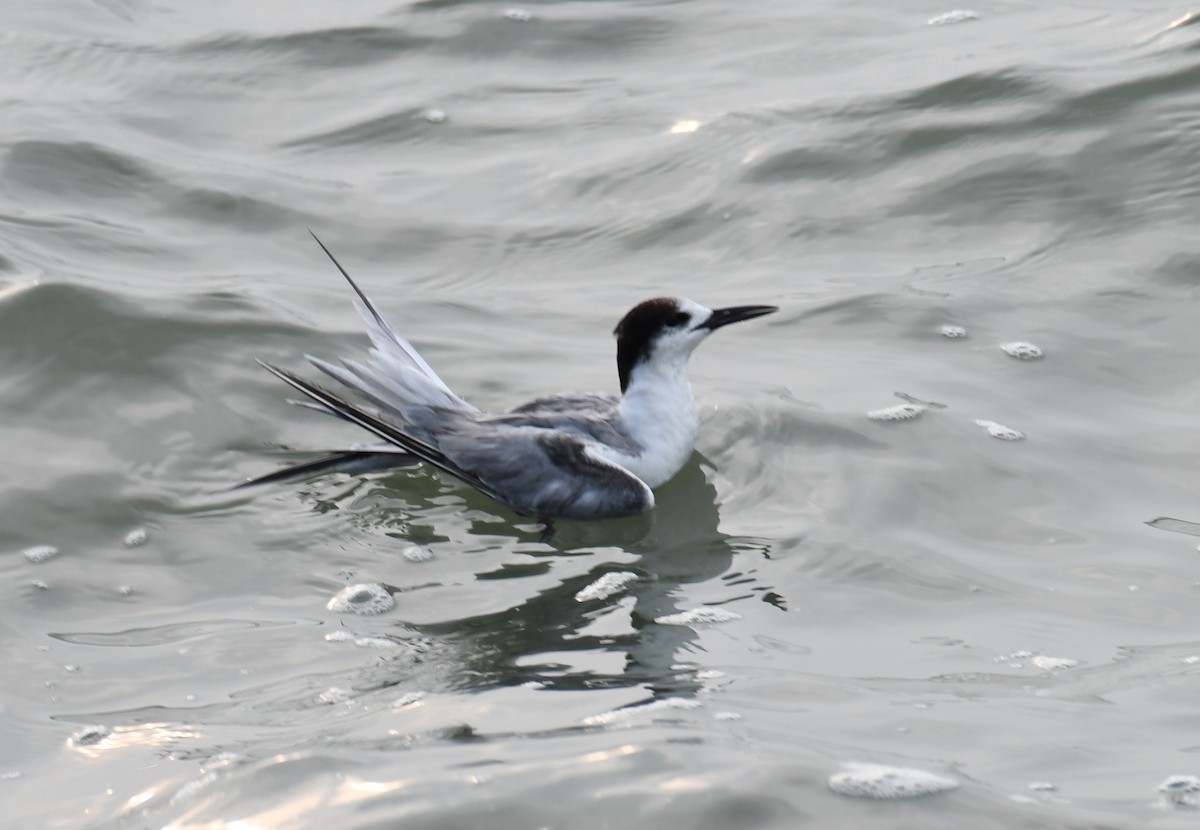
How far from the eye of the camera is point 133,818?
442cm

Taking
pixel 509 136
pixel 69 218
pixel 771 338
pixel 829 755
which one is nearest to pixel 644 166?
pixel 509 136

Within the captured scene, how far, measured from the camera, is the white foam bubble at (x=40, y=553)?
6.53m

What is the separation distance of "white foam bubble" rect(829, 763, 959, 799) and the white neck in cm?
277

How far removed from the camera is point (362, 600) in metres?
6.11

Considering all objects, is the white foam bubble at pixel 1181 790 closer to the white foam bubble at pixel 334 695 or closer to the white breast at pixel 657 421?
the white foam bubble at pixel 334 695

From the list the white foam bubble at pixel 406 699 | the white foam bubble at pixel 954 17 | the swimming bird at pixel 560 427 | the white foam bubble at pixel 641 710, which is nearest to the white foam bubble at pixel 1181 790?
the white foam bubble at pixel 641 710

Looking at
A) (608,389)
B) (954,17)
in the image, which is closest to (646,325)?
(608,389)

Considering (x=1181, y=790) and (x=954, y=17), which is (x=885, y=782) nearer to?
(x=1181, y=790)

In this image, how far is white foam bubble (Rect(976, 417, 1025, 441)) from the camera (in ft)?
23.7

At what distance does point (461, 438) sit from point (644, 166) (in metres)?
3.99

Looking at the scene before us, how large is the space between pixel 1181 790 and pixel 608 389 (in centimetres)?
411

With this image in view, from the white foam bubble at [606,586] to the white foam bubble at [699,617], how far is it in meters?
0.34

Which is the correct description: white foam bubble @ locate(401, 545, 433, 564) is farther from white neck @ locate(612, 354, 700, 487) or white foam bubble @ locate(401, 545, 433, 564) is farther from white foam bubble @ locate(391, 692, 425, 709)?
white foam bubble @ locate(391, 692, 425, 709)

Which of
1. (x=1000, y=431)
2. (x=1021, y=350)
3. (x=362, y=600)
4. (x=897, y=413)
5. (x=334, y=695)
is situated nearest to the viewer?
(x=334, y=695)
